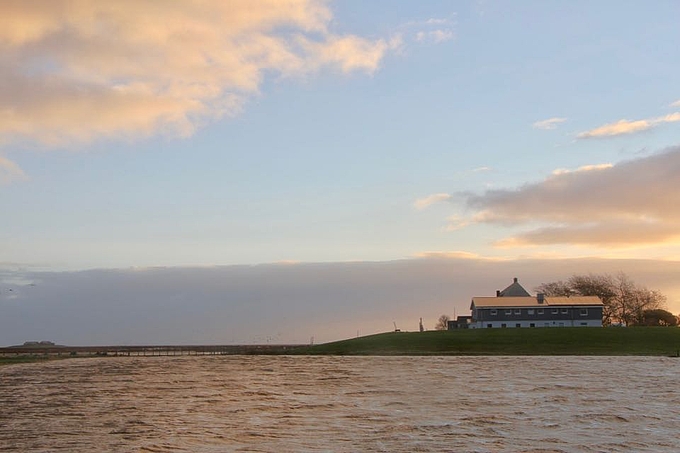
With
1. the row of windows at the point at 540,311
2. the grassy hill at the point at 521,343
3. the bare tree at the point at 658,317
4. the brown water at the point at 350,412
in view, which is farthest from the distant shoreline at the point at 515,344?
the bare tree at the point at 658,317

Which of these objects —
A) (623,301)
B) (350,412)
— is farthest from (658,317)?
(350,412)

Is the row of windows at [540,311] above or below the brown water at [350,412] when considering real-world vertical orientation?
above

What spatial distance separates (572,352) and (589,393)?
131 ft

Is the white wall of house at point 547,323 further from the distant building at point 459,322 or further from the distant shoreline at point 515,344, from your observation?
the distant shoreline at point 515,344

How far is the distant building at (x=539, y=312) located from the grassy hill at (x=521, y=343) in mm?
34589

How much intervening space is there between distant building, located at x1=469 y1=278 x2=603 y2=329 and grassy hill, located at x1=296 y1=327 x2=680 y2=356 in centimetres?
3459

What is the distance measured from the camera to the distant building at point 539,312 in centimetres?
12288

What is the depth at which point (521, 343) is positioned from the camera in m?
77.3

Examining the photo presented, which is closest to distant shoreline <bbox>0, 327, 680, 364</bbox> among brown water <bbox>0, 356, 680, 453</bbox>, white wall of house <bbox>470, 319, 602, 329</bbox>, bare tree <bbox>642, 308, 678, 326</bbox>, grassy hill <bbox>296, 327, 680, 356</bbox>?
grassy hill <bbox>296, 327, 680, 356</bbox>

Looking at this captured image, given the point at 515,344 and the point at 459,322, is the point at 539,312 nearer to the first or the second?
the point at 459,322

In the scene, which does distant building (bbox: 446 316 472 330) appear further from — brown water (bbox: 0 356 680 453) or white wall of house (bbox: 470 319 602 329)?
brown water (bbox: 0 356 680 453)

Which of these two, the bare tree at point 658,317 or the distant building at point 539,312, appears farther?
the bare tree at point 658,317

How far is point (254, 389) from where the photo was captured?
3591cm

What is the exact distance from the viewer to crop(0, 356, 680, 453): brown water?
19.8 metres
